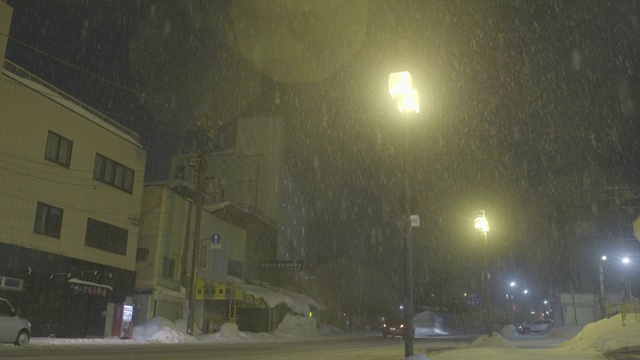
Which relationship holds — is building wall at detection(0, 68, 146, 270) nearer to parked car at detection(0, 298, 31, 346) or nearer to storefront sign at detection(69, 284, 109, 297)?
storefront sign at detection(69, 284, 109, 297)

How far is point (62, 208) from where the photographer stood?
25.3 m

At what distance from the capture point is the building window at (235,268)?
133 ft

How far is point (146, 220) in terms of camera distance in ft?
104

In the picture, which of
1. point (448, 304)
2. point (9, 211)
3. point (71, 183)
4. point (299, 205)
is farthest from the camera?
point (448, 304)

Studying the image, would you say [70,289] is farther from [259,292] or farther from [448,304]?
[448,304]

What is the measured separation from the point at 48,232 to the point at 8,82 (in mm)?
6980

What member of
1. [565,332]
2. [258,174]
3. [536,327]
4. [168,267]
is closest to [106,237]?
→ [168,267]

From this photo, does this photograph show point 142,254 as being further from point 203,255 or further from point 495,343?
point 495,343

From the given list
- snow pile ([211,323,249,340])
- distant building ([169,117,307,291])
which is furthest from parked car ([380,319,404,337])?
distant building ([169,117,307,291])

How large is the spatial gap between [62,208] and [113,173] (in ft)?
14.3

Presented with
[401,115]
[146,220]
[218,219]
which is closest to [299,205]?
[218,219]

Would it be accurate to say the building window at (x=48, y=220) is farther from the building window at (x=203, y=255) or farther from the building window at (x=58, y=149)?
the building window at (x=203, y=255)

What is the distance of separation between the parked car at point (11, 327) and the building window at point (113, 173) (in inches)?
444

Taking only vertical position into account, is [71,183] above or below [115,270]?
above
